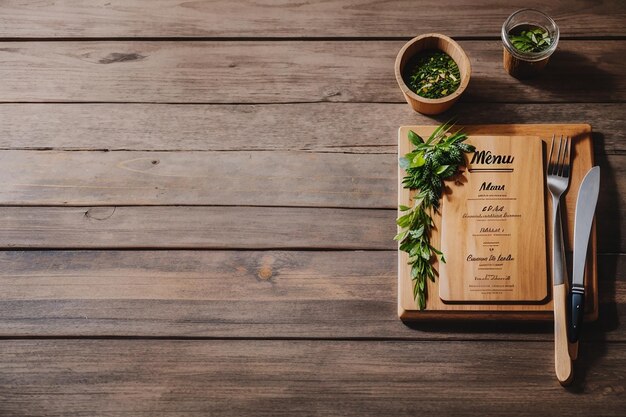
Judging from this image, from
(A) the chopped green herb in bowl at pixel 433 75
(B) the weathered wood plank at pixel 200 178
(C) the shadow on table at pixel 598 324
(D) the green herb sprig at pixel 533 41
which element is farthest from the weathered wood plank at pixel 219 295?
(D) the green herb sprig at pixel 533 41

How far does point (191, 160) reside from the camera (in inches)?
43.4

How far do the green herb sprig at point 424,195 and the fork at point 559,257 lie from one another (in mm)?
162

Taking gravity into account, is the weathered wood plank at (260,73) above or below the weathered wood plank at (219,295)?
above

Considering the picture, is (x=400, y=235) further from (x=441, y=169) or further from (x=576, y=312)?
(x=576, y=312)

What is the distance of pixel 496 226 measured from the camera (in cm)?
101

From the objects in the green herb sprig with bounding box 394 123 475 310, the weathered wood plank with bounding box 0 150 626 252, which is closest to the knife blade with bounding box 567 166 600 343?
the weathered wood plank with bounding box 0 150 626 252

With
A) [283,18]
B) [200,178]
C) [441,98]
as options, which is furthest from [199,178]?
[441,98]

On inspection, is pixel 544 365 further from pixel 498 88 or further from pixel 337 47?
pixel 337 47

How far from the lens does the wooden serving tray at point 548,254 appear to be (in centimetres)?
100

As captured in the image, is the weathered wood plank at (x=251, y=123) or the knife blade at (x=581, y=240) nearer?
the knife blade at (x=581, y=240)

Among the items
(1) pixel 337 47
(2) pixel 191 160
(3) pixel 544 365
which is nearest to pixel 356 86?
(1) pixel 337 47

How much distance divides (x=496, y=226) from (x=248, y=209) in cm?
48

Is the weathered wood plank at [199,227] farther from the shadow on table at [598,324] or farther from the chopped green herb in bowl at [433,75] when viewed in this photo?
the chopped green herb in bowl at [433,75]

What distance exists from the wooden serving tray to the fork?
0.05 ft
